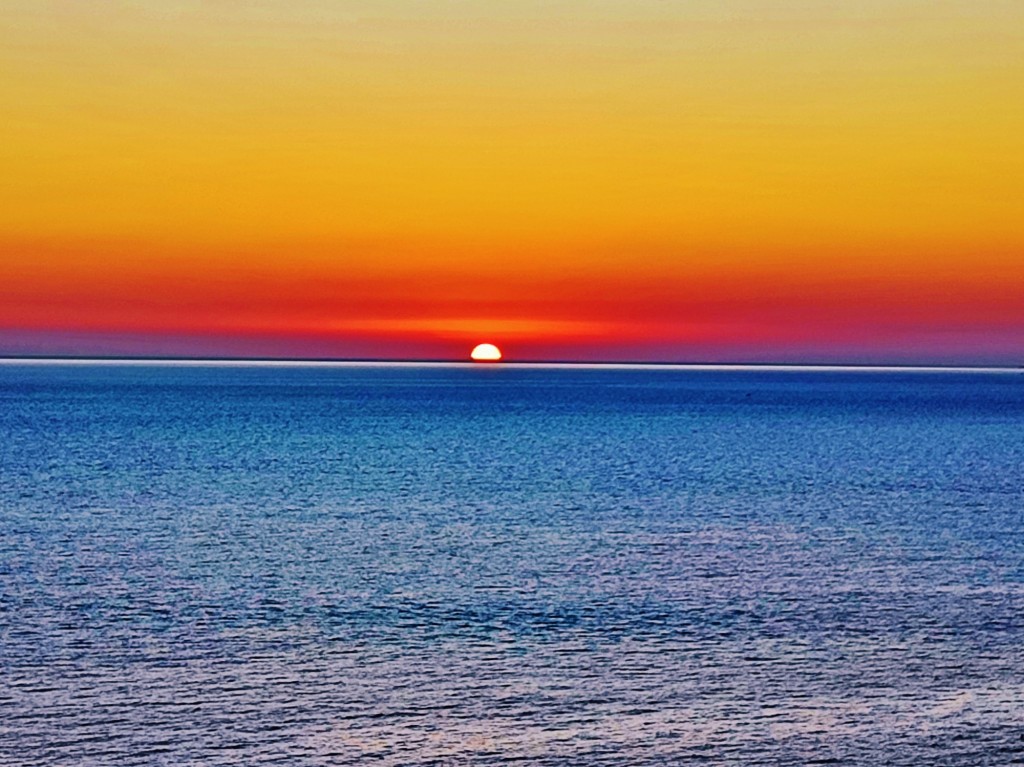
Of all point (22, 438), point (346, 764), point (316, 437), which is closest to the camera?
point (346, 764)

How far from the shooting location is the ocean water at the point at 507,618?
26328 millimetres

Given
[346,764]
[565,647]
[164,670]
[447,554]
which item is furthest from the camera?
[447,554]

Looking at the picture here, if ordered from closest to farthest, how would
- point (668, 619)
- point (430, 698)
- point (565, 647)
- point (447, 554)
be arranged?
point (430, 698) → point (565, 647) → point (668, 619) → point (447, 554)

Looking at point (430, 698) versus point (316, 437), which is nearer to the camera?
point (430, 698)

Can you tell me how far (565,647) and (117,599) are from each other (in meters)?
13.0

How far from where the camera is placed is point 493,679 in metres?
30.5

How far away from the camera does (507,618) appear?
3791 centimetres

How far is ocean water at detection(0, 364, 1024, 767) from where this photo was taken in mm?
26328

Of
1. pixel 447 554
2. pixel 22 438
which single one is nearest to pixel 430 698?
pixel 447 554

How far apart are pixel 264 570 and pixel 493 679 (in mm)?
16688

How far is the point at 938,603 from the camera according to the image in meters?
40.2

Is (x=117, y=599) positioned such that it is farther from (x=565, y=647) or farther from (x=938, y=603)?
(x=938, y=603)

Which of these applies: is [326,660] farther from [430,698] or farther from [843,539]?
[843,539]

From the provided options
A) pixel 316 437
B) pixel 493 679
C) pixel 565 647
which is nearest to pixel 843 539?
pixel 565 647
